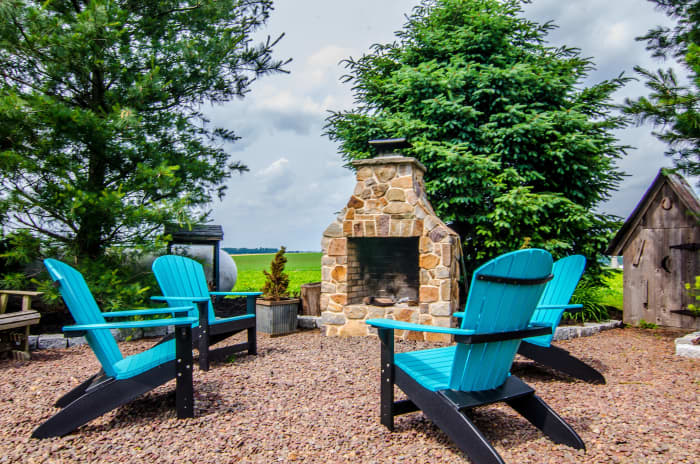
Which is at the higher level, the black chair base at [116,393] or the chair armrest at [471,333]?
Result: the chair armrest at [471,333]

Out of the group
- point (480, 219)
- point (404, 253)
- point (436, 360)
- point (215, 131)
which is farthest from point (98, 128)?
point (480, 219)

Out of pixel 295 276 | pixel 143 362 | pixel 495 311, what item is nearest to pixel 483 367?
pixel 495 311

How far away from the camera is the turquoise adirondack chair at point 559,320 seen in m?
3.63

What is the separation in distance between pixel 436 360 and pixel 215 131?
19.3ft

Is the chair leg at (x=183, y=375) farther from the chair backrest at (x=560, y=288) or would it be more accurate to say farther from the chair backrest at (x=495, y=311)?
the chair backrest at (x=560, y=288)

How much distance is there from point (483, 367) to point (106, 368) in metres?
2.11

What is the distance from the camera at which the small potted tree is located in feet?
19.1

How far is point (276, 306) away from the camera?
19.2 feet

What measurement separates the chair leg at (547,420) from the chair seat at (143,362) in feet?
6.76

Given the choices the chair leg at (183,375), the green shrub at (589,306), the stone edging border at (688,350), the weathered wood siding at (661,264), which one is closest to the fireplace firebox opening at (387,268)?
the green shrub at (589,306)

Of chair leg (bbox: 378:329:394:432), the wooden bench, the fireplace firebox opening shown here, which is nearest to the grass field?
the fireplace firebox opening

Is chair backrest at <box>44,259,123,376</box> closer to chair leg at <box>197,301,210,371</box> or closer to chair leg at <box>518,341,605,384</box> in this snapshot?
chair leg at <box>197,301,210,371</box>

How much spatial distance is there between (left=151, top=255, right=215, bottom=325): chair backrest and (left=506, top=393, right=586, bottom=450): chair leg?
9.29ft

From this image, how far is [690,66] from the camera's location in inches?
191
